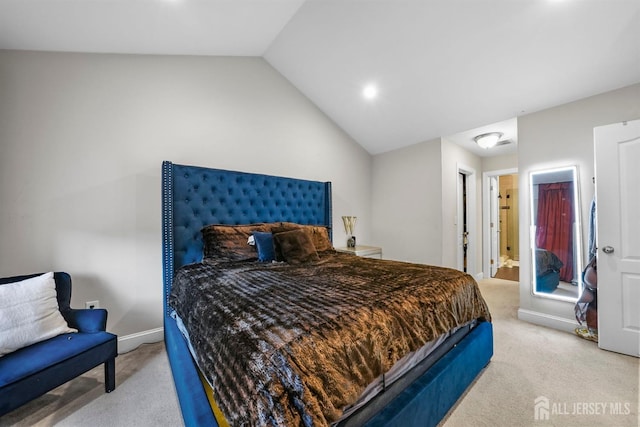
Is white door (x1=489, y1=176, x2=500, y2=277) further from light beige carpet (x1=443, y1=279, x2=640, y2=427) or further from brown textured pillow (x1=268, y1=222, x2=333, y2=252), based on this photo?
brown textured pillow (x1=268, y1=222, x2=333, y2=252)

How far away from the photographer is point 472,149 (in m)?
4.41

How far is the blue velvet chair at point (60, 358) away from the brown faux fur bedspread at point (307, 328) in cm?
51

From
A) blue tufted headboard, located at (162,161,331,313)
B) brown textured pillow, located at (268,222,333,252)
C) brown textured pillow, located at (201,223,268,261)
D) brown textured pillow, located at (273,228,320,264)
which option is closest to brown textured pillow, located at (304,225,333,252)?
brown textured pillow, located at (268,222,333,252)

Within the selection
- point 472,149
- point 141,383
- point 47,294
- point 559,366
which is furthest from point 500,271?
point 47,294

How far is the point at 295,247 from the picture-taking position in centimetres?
259

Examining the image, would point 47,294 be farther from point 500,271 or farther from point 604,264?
point 500,271

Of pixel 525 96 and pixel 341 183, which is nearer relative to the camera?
pixel 525 96

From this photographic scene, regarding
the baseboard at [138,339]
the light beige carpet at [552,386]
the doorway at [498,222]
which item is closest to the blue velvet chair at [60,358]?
the baseboard at [138,339]

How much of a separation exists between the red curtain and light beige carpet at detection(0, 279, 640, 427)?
0.93 m

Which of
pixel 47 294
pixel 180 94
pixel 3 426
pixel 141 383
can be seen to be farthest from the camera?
pixel 180 94

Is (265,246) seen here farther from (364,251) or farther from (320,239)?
(364,251)

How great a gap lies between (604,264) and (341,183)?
304 centimetres

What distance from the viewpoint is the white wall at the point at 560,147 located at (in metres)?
2.44

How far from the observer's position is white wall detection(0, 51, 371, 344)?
1.97m
